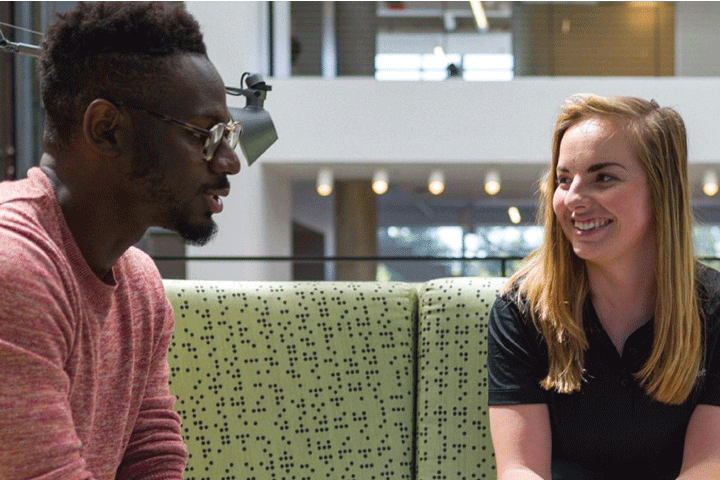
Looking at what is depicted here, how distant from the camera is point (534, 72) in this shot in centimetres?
885

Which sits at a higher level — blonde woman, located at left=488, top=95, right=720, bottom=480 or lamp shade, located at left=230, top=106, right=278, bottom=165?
lamp shade, located at left=230, top=106, right=278, bottom=165

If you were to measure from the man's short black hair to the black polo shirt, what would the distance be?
92 cm

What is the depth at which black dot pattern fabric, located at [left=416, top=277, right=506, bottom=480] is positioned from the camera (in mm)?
2010

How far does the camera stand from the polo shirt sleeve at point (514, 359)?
5.90ft

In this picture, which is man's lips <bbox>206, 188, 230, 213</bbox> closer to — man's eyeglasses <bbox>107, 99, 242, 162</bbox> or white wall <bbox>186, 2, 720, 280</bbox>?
man's eyeglasses <bbox>107, 99, 242, 162</bbox>

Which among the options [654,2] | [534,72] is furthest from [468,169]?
[654,2]

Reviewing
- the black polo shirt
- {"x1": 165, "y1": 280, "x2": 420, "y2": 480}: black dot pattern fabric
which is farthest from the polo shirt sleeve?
{"x1": 165, "y1": 280, "x2": 420, "y2": 480}: black dot pattern fabric

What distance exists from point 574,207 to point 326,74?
7.22 meters

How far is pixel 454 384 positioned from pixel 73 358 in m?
1.04

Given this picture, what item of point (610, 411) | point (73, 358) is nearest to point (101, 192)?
point (73, 358)

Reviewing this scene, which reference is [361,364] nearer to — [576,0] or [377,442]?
[377,442]

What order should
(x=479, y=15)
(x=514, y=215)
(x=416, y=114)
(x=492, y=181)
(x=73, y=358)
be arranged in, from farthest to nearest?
(x=514, y=215) → (x=479, y=15) → (x=492, y=181) → (x=416, y=114) → (x=73, y=358)

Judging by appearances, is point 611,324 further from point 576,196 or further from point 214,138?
point 214,138

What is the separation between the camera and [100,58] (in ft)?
3.88
